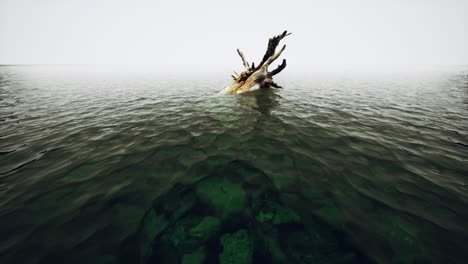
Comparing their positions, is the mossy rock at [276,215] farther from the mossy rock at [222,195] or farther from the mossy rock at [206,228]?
the mossy rock at [206,228]

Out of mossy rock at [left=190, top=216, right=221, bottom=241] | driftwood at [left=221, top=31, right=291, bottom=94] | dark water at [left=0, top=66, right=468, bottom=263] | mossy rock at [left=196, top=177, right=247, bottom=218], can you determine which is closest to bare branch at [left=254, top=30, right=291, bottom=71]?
driftwood at [left=221, top=31, right=291, bottom=94]

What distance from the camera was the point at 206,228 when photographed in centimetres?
282

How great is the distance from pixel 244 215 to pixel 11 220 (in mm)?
4424

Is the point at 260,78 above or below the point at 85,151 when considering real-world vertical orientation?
above

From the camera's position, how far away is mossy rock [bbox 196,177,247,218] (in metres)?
3.19

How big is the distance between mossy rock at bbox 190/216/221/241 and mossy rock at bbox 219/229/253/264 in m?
0.22

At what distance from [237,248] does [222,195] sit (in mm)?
1110

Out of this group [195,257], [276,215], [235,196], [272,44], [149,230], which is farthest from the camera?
[272,44]

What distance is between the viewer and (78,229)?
288 cm

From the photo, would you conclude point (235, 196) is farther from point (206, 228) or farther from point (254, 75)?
point (254, 75)

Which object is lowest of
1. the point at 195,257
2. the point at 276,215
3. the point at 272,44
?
the point at 195,257

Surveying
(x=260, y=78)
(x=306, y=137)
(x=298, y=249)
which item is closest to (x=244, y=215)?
(x=298, y=249)

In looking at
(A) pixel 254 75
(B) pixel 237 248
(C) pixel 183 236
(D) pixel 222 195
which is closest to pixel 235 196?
(D) pixel 222 195

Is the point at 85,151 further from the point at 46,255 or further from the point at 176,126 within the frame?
the point at 46,255
